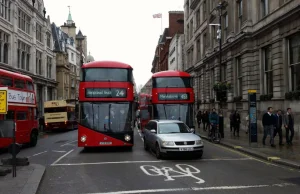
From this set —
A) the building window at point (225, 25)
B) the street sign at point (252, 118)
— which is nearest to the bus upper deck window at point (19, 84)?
the street sign at point (252, 118)

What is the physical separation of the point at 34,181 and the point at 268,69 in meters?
19.7

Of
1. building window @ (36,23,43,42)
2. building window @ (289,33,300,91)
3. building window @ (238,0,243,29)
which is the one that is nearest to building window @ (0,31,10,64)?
building window @ (36,23,43,42)

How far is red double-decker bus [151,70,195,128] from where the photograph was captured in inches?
790

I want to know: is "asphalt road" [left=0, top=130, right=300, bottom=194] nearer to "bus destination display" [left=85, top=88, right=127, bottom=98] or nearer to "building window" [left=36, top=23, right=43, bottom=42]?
"bus destination display" [left=85, top=88, right=127, bottom=98]

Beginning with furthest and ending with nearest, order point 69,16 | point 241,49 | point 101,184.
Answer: point 69,16 → point 241,49 → point 101,184

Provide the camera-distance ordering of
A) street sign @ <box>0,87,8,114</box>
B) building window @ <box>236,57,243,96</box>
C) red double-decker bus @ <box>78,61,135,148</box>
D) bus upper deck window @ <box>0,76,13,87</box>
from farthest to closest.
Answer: building window @ <box>236,57,243,96</box> → bus upper deck window @ <box>0,76,13,87</box> → red double-decker bus @ <box>78,61,135,148</box> → street sign @ <box>0,87,8,114</box>

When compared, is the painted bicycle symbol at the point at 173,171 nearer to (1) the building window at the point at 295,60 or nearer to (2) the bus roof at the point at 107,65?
(2) the bus roof at the point at 107,65

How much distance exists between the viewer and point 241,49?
27953 mm

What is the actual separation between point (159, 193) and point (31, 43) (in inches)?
Answer: 1647

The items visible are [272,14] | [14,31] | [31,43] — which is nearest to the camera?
[272,14]

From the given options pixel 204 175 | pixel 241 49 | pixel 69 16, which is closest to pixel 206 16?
pixel 241 49

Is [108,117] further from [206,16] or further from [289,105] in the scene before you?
[206,16]

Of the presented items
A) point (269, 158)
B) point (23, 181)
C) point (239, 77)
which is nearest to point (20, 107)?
point (23, 181)

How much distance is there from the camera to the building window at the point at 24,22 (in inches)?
1627
